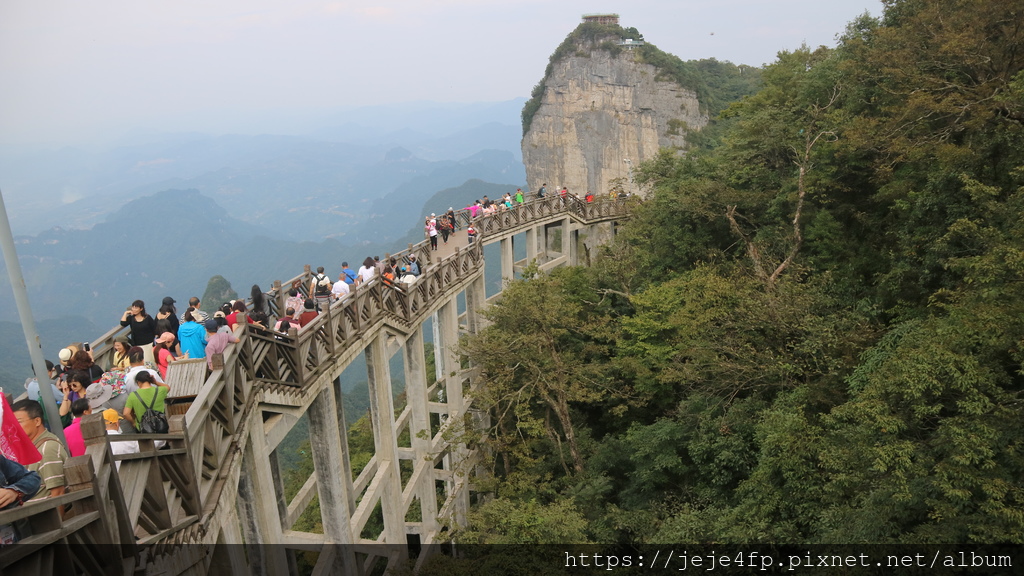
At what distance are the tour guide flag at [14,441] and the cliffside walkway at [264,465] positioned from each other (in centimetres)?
36

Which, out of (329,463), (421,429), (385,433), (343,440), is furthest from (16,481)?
(421,429)

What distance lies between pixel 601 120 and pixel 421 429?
201 feet

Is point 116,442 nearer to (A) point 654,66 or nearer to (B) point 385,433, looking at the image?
(B) point 385,433

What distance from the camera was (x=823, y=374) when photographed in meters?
12.2

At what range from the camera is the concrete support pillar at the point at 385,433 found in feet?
44.7

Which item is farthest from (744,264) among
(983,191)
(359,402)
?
(359,402)

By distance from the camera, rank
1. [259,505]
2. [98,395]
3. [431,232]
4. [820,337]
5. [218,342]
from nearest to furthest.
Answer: [98,395], [218,342], [259,505], [820,337], [431,232]

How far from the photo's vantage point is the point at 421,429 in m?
16.8

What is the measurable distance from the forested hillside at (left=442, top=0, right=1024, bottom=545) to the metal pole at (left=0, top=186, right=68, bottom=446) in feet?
29.3

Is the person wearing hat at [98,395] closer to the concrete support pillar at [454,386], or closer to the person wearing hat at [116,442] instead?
the person wearing hat at [116,442]

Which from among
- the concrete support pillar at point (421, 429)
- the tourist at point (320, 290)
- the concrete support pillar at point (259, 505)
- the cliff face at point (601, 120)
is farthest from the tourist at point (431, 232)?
the cliff face at point (601, 120)

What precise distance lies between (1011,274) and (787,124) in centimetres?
1320

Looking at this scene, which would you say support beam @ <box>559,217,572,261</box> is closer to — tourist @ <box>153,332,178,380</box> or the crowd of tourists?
the crowd of tourists

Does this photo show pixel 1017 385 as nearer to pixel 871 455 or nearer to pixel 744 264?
pixel 871 455
